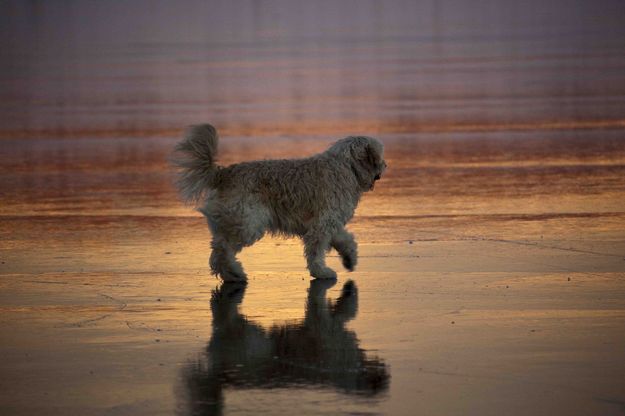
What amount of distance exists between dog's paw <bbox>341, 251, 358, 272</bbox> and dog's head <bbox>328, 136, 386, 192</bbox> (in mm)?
729

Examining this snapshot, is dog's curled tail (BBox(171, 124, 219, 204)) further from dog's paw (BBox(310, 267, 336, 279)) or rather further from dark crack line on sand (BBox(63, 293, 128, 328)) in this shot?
dark crack line on sand (BBox(63, 293, 128, 328))

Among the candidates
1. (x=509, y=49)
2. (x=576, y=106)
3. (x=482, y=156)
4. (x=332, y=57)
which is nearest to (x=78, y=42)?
(x=332, y=57)

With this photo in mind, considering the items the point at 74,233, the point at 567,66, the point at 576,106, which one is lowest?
the point at 74,233

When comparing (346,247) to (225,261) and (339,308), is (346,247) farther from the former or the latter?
(339,308)

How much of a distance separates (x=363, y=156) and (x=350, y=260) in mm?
927

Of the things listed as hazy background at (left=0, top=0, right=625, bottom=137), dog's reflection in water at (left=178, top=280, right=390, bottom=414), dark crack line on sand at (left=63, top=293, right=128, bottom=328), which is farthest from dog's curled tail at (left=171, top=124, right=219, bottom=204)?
hazy background at (left=0, top=0, right=625, bottom=137)

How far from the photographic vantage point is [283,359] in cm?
822

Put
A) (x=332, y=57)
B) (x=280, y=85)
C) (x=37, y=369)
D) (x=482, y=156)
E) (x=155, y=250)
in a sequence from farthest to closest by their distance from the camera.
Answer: (x=332, y=57) < (x=280, y=85) < (x=482, y=156) < (x=155, y=250) < (x=37, y=369)

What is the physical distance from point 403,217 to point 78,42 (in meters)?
30.2

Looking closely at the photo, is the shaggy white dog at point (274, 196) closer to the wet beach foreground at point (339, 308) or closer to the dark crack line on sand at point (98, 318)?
the wet beach foreground at point (339, 308)

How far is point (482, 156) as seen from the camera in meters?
18.7

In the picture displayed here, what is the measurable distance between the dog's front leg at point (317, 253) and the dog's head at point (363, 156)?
2.41ft

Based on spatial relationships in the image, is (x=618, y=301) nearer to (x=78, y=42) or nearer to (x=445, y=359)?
(x=445, y=359)

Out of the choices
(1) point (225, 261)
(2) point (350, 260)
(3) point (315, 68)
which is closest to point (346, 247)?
(2) point (350, 260)
